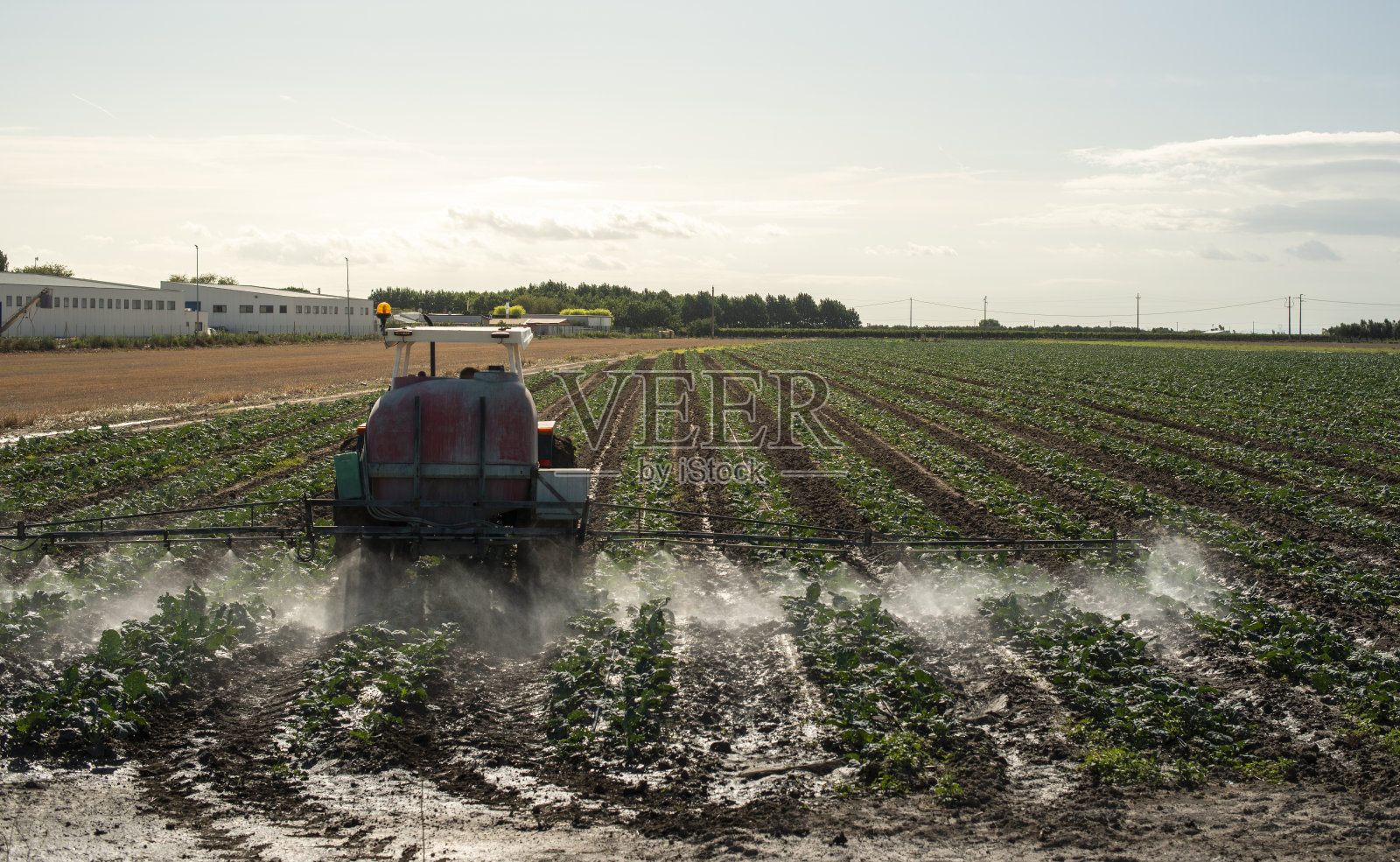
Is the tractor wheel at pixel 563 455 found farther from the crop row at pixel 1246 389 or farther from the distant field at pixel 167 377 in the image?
the crop row at pixel 1246 389

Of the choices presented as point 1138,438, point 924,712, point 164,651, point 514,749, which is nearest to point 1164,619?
point 924,712

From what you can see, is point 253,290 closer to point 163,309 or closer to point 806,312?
point 163,309

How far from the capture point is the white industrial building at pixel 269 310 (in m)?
93.8

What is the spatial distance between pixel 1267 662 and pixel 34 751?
29.1 ft

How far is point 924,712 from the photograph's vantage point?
21.9ft

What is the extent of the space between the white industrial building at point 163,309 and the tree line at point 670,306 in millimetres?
39841

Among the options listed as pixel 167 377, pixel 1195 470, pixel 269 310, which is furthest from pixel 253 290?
pixel 1195 470

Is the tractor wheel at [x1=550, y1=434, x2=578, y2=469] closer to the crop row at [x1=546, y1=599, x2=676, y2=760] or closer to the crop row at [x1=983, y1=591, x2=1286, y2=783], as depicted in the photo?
the crop row at [x1=546, y1=599, x2=676, y2=760]

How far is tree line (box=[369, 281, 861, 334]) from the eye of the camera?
502 ft

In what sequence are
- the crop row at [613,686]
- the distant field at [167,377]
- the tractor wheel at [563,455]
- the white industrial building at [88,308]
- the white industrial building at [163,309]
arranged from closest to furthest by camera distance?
the crop row at [613,686] → the tractor wheel at [563,455] → the distant field at [167,377] → the white industrial building at [88,308] → the white industrial building at [163,309]

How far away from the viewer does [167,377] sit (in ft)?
142

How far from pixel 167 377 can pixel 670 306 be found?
127m

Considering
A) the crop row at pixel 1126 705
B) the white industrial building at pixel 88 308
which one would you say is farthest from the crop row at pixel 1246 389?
the white industrial building at pixel 88 308

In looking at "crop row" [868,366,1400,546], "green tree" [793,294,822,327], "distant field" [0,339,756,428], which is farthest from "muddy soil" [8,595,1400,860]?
"green tree" [793,294,822,327]
